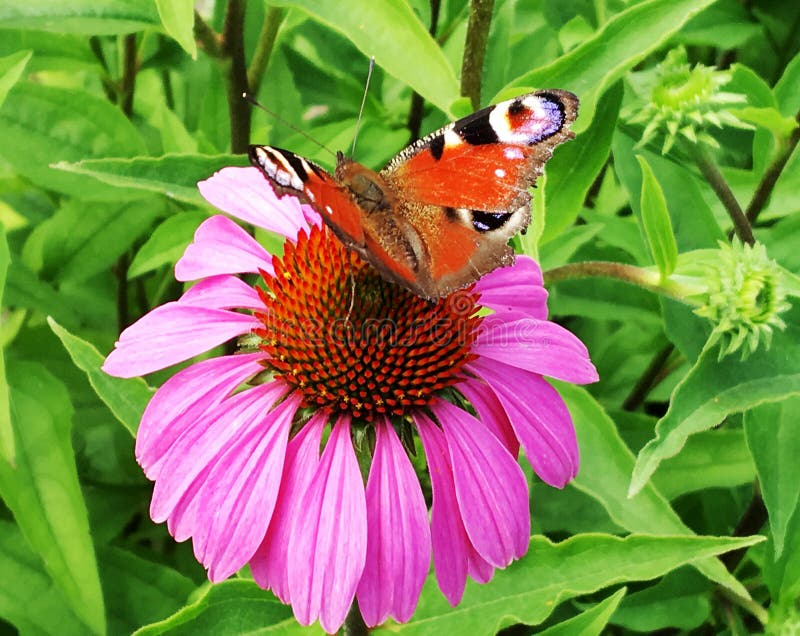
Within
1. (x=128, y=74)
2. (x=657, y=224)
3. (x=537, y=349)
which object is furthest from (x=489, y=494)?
(x=128, y=74)

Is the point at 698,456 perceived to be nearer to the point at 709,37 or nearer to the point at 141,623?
the point at 709,37

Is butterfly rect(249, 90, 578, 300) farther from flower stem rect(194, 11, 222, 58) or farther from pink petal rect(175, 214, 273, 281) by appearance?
flower stem rect(194, 11, 222, 58)

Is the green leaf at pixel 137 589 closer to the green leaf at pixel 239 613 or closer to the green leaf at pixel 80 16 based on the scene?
the green leaf at pixel 239 613

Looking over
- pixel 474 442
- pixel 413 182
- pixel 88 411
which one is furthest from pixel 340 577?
pixel 88 411

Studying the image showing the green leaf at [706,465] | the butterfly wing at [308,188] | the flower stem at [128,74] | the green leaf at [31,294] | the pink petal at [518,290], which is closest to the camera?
the butterfly wing at [308,188]

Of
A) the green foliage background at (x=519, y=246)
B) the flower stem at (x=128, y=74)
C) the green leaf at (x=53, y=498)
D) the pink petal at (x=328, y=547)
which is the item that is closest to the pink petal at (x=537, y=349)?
the green foliage background at (x=519, y=246)
